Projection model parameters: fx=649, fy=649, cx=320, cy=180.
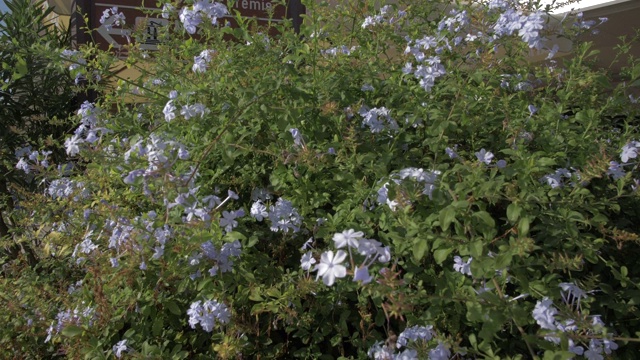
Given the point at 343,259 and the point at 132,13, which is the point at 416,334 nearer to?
the point at 343,259

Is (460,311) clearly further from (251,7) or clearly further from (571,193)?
(251,7)

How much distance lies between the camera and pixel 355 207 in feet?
6.23

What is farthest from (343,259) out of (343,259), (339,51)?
(339,51)

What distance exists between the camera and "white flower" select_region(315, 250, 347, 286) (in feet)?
→ 4.19

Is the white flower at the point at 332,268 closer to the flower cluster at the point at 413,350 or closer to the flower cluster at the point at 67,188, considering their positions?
the flower cluster at the point at 413,350

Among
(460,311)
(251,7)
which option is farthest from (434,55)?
(251,7)

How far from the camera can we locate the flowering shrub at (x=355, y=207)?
5.26 feet

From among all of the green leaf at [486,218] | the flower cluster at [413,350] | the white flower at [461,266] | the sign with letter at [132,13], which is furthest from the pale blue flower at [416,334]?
the sign with letter at [132,13]

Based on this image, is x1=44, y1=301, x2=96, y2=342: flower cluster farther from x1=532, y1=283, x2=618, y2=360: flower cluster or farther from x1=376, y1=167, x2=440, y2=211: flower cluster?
x1=532, y1=283, x2=618, y2=360: flower cluster

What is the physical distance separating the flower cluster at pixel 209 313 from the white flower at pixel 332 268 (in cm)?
54

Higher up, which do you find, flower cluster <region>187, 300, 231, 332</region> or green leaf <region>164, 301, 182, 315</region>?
flower cluster <region>187, 300, 231, 332</region>

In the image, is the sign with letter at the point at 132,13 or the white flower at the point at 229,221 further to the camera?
the sign with letter at the point at 132,13

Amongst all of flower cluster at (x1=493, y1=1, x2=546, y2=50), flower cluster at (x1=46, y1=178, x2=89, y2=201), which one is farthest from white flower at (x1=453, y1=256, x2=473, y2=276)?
flower cluster at (x1=46, y1=178, x2=89, y2=201)

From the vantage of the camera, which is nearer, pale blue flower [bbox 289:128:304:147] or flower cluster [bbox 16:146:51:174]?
pale blue flower [bbox 289:128:304:147]
